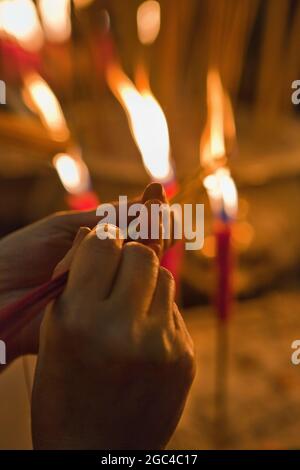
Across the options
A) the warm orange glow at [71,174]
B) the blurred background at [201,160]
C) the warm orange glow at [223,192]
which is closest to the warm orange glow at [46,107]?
the blurred background at [201,160]

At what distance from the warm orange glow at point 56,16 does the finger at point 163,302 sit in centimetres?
113

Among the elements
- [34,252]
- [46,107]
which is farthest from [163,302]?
[46,107]

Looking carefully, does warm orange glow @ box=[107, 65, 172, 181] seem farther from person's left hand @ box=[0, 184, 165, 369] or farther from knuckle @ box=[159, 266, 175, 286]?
knuckle @ box=[159, 266, 175, 286]

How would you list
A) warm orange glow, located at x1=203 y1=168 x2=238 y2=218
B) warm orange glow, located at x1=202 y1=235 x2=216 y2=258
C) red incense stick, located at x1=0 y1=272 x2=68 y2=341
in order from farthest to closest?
warm orange glow, located at x1=202 y1=235 x2=216 y2=258 < warm orange glow, located at x1=203 y1=168 x2=238 y2=218 < red incense stick, located at x1=0 y1=272 x2=68 y2=341

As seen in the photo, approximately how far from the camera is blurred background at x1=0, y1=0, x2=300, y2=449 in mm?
942

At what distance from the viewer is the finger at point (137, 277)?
Result: 0.40 metres

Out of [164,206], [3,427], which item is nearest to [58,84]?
[3,427]

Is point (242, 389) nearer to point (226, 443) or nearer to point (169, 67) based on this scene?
point (226, 443)

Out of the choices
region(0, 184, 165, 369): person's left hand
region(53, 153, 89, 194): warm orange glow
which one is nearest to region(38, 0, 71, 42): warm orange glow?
region(53, 153, 89, 194): warm orange glow

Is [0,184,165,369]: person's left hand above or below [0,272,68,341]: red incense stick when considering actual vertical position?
above

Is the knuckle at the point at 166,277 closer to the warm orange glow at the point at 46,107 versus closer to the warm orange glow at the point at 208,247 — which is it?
the warm orange glow at the point at 46,107

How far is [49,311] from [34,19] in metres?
1.25

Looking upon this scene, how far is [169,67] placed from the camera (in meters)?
1.27
